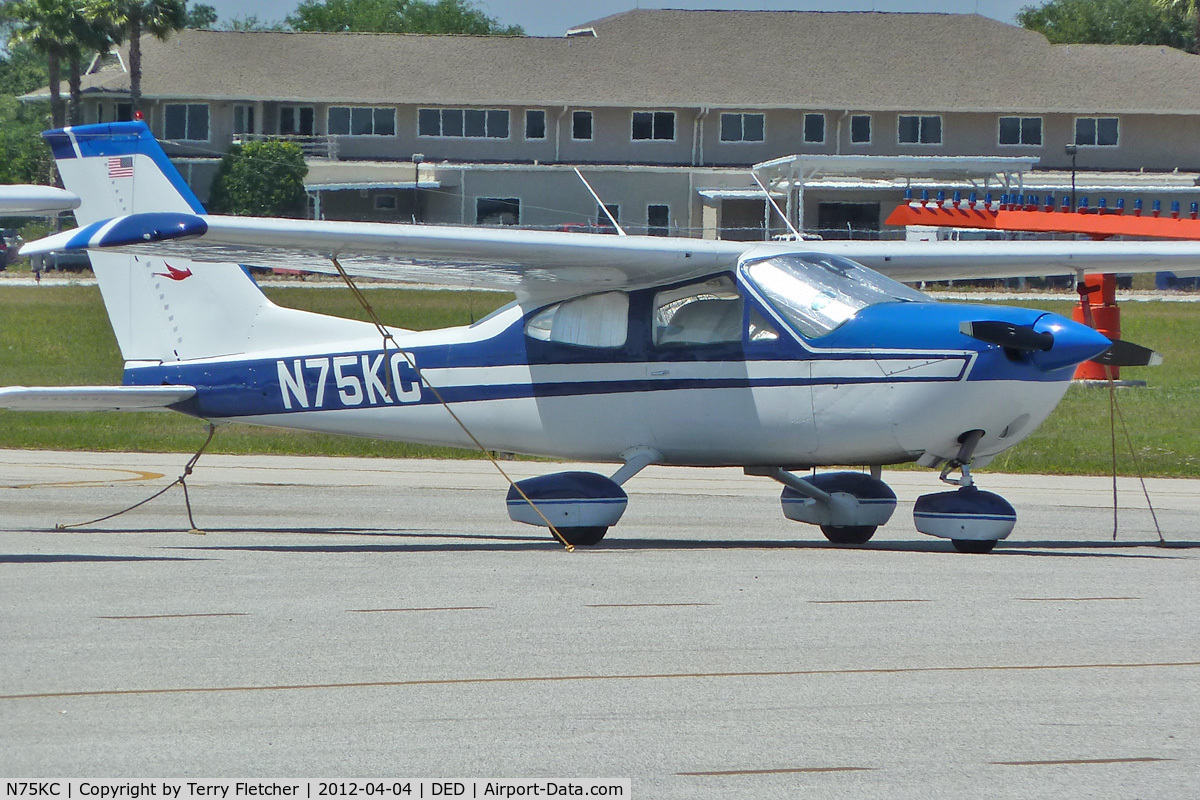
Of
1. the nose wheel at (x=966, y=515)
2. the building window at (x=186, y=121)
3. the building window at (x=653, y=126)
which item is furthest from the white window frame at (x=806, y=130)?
the nose wheel at (x=966, y=515)

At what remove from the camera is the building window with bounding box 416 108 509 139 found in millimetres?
56969

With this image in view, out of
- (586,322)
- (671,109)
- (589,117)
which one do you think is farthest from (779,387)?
(589,117)

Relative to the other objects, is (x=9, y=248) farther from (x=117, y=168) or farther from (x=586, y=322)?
(x=586, y=322)

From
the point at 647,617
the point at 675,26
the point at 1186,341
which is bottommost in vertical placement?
the point at 1186,341

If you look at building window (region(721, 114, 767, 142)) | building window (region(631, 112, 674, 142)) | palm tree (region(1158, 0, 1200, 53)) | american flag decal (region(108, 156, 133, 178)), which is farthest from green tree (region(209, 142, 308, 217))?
palm tree (region(1158, 0, 1200, 53))

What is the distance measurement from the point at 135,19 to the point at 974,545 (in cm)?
5225

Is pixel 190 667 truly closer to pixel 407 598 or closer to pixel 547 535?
pixel 407 598

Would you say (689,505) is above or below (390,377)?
below

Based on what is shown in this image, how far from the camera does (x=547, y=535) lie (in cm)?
1168

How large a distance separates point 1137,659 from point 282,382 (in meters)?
7.06

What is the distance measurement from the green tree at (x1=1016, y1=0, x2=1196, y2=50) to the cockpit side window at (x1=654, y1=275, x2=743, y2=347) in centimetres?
8409

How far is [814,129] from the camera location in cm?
5766

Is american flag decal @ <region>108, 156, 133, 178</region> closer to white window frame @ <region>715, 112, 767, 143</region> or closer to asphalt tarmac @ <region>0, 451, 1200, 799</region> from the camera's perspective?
asphalt tarmac @ <region>0, 451, 1200, 799</region>

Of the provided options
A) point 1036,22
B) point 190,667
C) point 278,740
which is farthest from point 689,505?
point 1036,22
